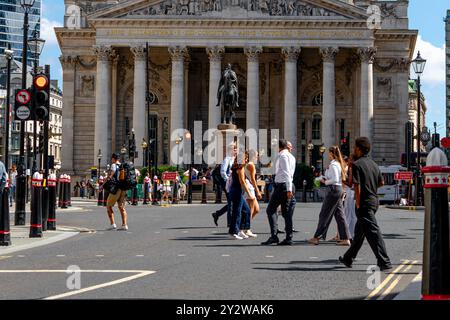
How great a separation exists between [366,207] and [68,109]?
6869 centimetres

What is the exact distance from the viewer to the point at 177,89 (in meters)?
73.2

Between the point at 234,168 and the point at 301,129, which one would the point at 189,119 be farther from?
the point at 234,168

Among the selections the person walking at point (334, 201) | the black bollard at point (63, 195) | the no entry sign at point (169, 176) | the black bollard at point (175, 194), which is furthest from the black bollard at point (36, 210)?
the black bollard at point (175, 194)

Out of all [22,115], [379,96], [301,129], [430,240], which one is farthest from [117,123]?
[430,240]

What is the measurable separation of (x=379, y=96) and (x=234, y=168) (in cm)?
6106

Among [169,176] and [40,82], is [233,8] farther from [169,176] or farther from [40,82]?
[40,82]

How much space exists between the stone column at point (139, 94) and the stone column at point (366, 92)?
719 inches

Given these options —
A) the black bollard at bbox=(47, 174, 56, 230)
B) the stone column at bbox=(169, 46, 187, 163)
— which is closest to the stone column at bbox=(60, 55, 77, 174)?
the stone column at bbox=(169, 46, 187, 163)

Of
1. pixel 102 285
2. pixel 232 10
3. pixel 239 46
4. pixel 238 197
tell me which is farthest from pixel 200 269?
pixel 232 10

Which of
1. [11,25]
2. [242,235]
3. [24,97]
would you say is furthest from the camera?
[11,25]

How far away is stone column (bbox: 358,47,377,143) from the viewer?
73562 mm

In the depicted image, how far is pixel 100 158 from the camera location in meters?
72.7

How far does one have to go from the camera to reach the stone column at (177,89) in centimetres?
7300

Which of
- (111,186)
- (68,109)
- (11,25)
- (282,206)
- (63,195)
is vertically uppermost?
(11,25)
